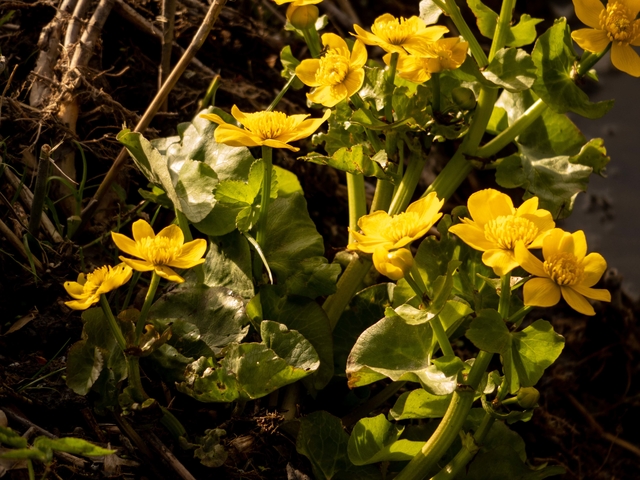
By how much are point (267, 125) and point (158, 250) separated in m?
0.27

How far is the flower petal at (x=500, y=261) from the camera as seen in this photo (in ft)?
3.10

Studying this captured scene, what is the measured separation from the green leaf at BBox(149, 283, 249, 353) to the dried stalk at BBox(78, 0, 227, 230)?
0.28m

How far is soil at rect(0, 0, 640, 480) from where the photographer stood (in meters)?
1.20

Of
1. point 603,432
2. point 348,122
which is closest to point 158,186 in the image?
point 348,122

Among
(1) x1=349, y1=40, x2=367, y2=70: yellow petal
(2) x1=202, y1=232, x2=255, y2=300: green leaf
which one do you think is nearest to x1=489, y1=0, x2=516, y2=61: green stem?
(1) x1=349, y1=40, x2=367, y2=70: yellow petal

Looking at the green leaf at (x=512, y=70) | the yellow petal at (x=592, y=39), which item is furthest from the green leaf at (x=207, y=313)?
the yellow petal at (x=592, y=39)

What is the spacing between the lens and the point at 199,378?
3.65 ft

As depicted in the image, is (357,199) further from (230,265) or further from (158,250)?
(158,250)

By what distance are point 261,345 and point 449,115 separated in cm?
53

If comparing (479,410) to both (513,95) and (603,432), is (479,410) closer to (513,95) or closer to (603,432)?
(513,95)

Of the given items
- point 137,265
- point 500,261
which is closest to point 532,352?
point 500,261

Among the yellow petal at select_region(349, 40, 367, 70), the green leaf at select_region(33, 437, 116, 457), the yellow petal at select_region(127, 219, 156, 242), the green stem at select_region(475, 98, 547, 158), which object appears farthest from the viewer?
the green stem at select_region(475, 98, 547, 158)

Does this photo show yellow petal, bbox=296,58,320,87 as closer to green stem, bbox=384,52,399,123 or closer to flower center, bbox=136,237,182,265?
green stem, bbox=384,52,399,123

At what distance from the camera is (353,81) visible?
1.18 meters
